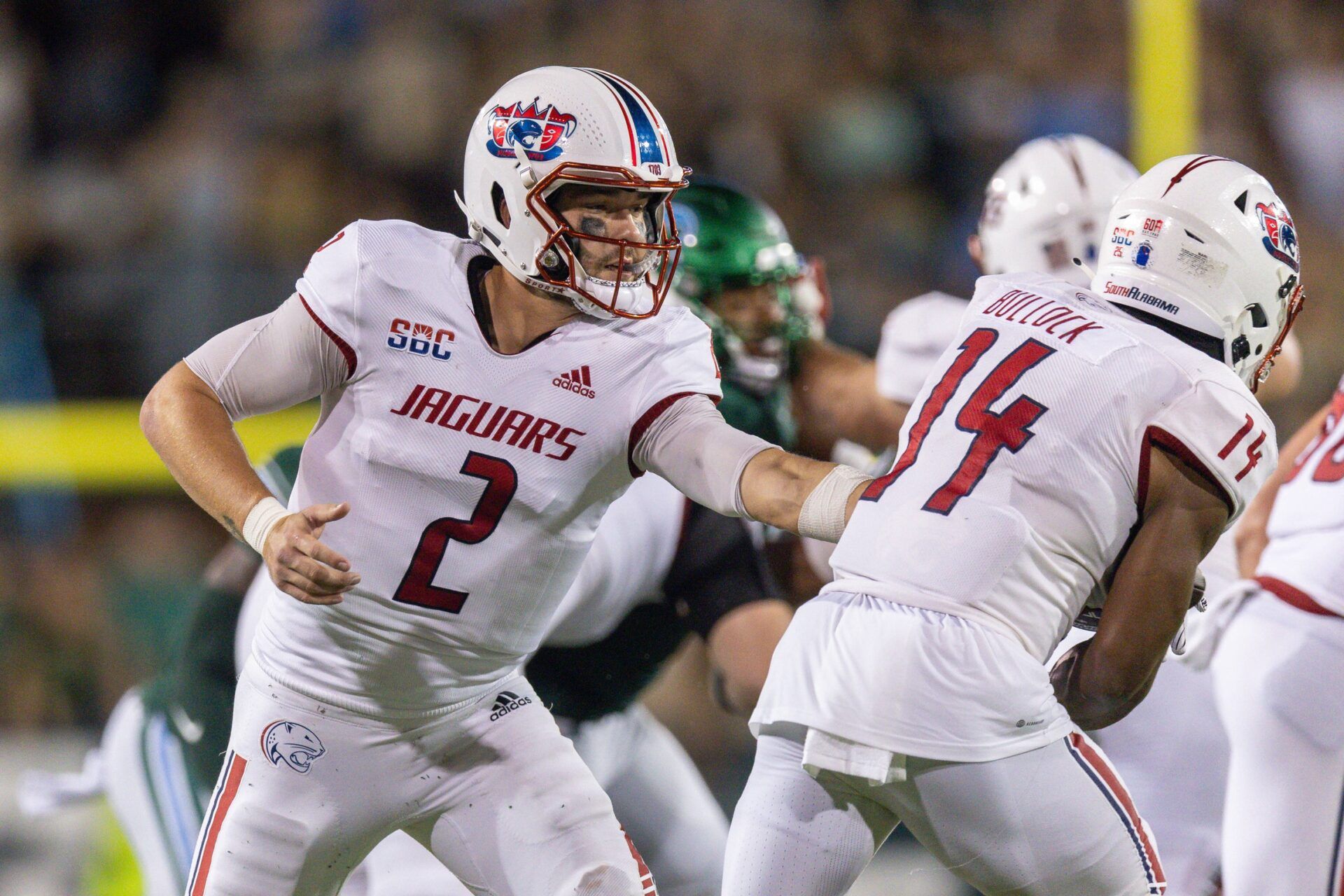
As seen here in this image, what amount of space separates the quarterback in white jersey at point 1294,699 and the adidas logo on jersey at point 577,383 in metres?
1.38

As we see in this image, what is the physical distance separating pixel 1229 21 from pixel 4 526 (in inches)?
210

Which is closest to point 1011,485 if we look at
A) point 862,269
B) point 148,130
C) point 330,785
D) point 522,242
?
point 522,242

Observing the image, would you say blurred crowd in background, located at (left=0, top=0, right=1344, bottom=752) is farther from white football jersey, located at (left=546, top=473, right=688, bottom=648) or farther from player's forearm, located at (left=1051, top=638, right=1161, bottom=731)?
player's forearm, located at (left=1051, top=638, right=1161, bottom=731)

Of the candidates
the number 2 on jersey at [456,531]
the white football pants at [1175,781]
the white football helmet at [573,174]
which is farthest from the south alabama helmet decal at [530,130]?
the white football pants at [1175,781]

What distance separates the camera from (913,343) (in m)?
3.89

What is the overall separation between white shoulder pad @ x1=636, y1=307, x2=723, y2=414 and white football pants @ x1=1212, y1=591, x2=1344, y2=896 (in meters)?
1.19

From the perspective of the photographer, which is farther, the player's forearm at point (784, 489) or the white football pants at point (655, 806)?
the white football pants at point (655, 806)

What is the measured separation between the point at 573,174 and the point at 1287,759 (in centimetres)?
163

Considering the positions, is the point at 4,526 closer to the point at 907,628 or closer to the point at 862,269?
the point at 862,269

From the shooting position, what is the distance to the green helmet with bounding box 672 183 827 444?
3.92 meters

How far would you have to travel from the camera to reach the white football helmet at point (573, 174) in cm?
252

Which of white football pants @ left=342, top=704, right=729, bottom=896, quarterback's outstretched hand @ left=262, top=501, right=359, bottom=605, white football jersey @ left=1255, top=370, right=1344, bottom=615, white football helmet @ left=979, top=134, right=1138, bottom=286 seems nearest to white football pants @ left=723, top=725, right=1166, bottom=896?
quarterback's outstretched hand @ left=262, top=501, right=359, bottom=605

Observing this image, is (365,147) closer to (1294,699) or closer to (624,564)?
(624,564)

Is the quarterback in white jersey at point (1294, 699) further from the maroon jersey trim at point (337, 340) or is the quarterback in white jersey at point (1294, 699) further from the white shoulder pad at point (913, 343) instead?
the maroon jersey trim at point (337, 340)
